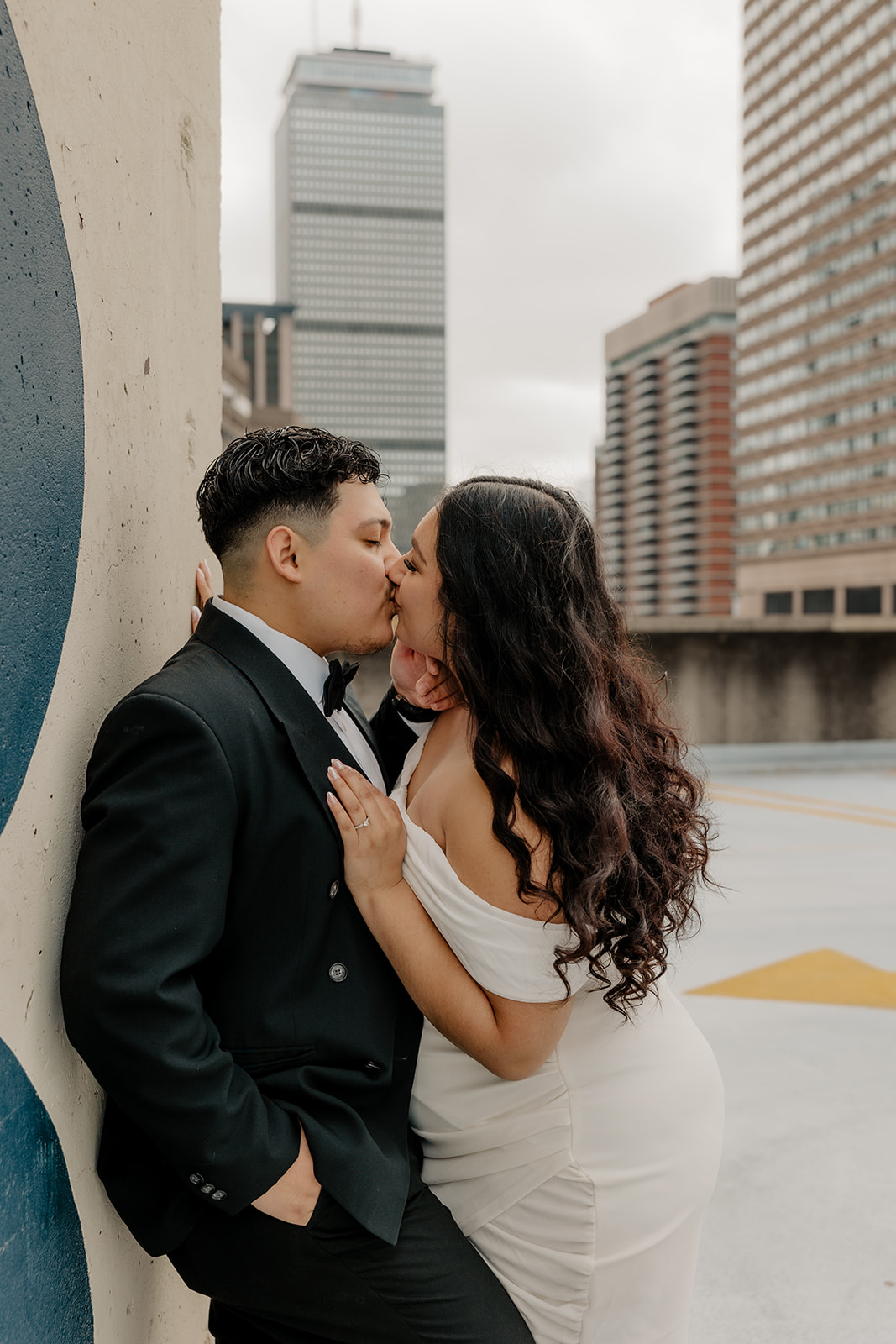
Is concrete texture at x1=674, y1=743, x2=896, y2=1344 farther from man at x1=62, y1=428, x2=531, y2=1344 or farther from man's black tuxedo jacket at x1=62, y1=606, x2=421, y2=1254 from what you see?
man's black tuxedo jacket at x1=62, y1=606, x2=421, y2=1254

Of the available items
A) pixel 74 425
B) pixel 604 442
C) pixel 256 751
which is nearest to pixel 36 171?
pixel 74 425

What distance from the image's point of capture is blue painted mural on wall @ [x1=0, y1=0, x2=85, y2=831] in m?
1.21

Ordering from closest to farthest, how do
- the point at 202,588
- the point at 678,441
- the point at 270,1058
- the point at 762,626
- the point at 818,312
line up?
the point at 270,1058
the point at 202,588
the point at 762,626
the point at 818,312
the point at 678,441

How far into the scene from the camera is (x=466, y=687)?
178 centimetres

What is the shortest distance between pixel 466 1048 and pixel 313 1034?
0.26 metres

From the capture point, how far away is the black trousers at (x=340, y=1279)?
5.08ft

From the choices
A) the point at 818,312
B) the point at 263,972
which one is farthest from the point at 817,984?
the point at 818,312

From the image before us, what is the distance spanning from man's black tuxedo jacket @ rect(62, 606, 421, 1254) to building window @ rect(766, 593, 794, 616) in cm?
10152

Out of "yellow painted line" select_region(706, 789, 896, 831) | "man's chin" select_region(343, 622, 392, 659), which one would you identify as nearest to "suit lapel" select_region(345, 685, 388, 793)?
"man's chin" select_region(343, 622, 392, 659)

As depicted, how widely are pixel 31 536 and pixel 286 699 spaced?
1.75ft

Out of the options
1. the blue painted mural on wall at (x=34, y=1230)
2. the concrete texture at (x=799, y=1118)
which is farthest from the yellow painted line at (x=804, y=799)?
the blue painted mural on wall at (x=34, y=1230)

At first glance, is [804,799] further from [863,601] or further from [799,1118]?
[863,601]

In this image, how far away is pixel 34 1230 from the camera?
4.40ft

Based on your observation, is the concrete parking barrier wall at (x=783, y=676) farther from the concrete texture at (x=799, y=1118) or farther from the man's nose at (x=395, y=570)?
the man's nose at (x=395, y=570)
